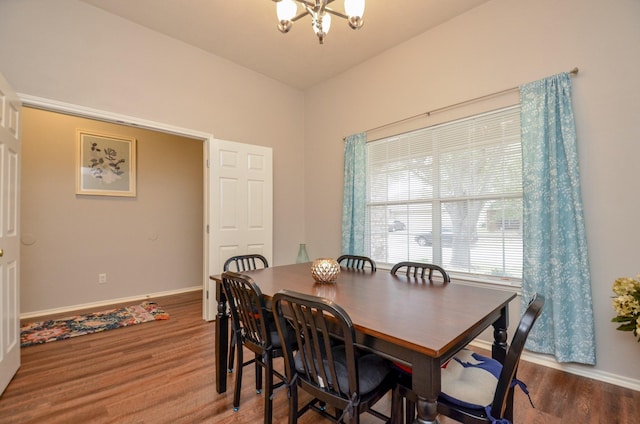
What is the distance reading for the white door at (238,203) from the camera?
3.49m

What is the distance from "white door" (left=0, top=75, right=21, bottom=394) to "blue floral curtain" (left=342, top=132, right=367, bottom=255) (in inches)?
122

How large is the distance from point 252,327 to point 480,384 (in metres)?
1.17

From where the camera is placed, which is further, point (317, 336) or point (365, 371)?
point (365, 371)

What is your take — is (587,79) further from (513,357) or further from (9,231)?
(9,231)

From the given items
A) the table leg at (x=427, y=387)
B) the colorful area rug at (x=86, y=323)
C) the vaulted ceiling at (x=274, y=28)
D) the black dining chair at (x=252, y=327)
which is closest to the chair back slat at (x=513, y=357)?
the table leg at (x=427, y=387)

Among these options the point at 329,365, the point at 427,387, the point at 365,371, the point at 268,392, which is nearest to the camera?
the point at 427,387

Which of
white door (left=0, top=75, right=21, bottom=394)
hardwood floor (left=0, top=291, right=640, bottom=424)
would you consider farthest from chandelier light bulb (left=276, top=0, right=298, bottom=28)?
hardwood floor (left=0, top=291, right=640, bottom=424)

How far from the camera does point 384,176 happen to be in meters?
3.60

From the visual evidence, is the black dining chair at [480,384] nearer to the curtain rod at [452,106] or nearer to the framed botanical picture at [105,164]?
the curtain rod at [452,106]

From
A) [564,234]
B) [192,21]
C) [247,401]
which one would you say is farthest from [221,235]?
[564,234]

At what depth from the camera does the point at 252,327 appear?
5.54 ft

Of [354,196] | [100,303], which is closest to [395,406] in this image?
[354,196]

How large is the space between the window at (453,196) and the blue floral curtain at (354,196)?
0.10 m

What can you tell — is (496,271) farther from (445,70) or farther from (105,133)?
(105,133)
